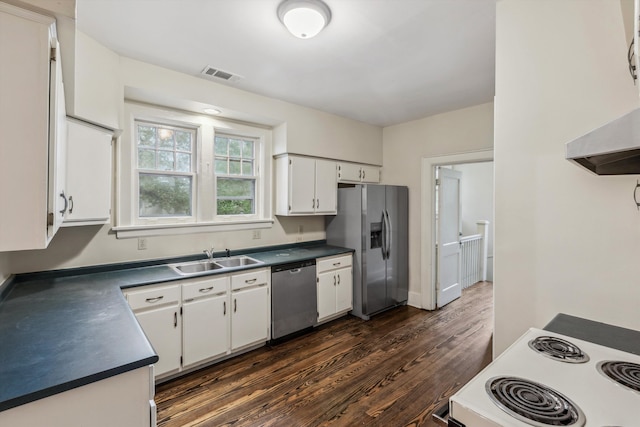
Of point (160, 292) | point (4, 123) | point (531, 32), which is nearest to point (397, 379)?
point (160, 292)

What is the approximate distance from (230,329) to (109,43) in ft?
8.40

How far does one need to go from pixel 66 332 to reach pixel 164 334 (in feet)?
3.53

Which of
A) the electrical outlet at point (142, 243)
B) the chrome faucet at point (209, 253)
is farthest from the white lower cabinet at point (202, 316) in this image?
the electrical outlet at point (142, 243)

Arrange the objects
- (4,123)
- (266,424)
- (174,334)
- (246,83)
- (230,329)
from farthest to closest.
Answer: (246,83)
(230,329)
(174,334)
(266,424)
(4,123)

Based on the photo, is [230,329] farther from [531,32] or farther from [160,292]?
[531,32]

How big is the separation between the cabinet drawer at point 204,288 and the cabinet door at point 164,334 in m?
0.14

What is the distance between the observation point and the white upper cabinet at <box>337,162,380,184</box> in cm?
414

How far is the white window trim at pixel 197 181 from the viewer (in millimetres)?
2703

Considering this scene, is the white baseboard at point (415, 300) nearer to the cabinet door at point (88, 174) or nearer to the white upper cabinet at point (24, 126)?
the cabinet door at point (88, 174)

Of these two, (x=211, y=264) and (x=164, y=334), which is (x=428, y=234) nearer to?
(x=211, y=264)

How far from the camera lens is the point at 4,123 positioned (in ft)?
3.19

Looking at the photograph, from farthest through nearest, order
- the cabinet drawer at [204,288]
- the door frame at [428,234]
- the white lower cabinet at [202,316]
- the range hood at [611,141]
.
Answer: the door frame at [428,234] < the cabinet drawer at [204,288] < the white lower cabinet at [202,316] < the range hood at [611,141]

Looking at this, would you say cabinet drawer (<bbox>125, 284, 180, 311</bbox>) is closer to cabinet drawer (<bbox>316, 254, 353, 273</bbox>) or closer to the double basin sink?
the double basin sink

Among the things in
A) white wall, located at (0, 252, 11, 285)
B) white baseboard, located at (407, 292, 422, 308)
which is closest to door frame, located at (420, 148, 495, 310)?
white baseboard, located at (407, 292, 422, 308)
